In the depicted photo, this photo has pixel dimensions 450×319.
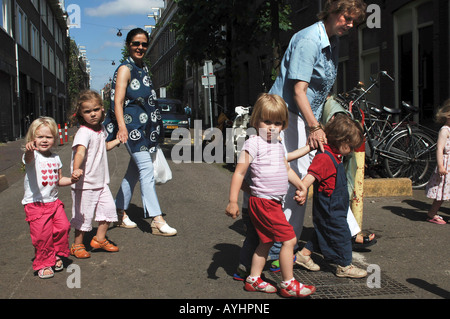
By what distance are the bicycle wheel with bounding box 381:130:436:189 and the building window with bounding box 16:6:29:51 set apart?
20.7 m

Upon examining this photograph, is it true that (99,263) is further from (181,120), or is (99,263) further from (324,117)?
(181,120)

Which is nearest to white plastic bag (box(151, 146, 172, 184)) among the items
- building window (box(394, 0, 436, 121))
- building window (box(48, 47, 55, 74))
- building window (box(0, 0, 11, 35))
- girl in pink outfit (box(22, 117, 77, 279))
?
girl in pink outfit (box(22, 117, 77, 279))

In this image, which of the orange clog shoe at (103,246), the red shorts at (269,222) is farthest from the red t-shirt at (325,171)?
the orange clog shoe at (103,246)

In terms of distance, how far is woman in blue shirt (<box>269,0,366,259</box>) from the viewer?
3447mm

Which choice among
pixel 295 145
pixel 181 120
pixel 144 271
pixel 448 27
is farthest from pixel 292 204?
pixel 181 120

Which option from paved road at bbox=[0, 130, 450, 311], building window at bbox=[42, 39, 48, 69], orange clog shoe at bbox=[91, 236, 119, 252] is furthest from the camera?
building window at bbox=[42, 39, 48, 69]

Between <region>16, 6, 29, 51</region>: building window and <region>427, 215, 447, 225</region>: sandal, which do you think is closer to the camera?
<region>427, 215, 447, 225</region>: sandal

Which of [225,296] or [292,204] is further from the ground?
[292,204]

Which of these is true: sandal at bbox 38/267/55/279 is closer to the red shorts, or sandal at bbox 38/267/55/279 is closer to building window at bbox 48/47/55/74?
the red shorts

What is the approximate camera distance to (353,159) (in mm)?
4129

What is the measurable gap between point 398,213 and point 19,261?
407 centimetres

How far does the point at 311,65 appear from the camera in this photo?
3467 millimetres

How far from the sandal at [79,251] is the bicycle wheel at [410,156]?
481 centimetres

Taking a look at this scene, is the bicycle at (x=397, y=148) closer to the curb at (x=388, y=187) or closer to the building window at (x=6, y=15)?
the curb at (x=388, y=187)
